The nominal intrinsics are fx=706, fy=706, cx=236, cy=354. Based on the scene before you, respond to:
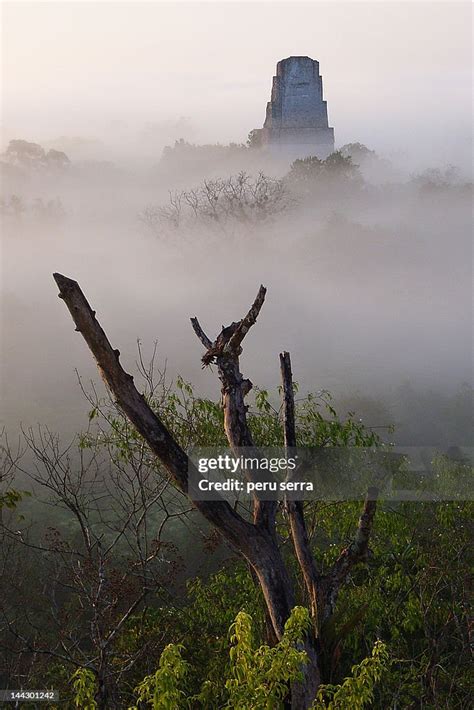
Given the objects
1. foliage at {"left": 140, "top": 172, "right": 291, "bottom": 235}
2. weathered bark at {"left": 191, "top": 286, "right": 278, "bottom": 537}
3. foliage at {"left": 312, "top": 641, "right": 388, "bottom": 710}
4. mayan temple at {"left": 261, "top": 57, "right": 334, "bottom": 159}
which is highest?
mayan temple at {"left": 261, "top": 57, "right": 334, "bottom": 159}

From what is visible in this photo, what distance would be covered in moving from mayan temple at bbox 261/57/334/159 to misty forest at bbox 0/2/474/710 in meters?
1.69

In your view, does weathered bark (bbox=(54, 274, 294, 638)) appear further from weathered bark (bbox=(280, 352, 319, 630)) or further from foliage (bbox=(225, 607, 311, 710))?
foliage (bbox=(225, 607, 311, 710))

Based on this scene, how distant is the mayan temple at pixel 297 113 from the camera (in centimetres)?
5748

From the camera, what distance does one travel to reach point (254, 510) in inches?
287

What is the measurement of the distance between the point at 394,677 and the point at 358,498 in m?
2.46

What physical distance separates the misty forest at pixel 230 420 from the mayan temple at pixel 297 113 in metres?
1.69

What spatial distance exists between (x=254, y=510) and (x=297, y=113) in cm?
5676

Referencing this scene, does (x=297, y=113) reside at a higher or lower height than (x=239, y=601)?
higher

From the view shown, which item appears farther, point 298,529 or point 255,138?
point 255,138

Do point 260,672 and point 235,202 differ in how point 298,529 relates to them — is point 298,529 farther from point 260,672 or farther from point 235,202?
point 235,202

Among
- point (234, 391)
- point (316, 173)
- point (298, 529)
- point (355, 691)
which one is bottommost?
point (355, 691)

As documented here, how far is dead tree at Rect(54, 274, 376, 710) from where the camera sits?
6383mm

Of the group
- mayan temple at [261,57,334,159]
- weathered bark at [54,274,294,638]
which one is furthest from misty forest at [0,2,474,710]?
mayan temple at [261,57,334,159]

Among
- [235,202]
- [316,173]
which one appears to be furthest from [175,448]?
[316,173]
